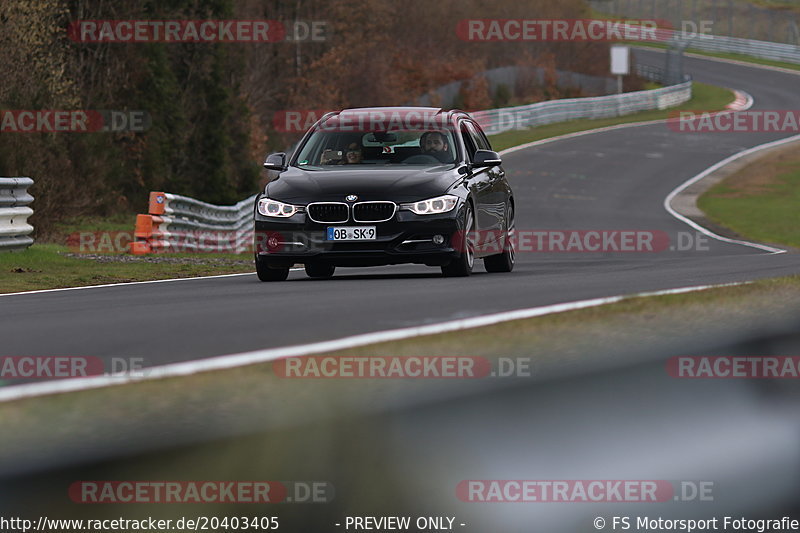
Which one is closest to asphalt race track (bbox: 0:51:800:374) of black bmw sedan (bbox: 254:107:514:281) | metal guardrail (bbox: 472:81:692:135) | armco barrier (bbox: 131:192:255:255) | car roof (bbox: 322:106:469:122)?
black bmw sedan (bbox: 254:107:514:281)

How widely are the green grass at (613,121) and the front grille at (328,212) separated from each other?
1371 inches

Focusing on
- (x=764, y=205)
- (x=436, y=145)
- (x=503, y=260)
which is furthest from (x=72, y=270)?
(x=764, y=205)

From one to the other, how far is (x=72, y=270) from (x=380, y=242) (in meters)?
5.31

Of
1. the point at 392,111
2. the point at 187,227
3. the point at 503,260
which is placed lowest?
the point at 187,227

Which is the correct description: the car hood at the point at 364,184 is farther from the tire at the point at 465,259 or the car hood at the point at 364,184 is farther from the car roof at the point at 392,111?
the car roof at the point at 392,111

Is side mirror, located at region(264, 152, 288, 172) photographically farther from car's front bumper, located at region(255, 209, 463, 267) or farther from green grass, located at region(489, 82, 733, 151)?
green grass, located at region(489, 82, 733, 151)

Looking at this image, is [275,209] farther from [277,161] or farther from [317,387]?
[317,387]

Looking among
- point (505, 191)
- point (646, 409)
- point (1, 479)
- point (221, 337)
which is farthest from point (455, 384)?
point (505, 191)

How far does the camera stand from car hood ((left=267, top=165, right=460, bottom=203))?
512 inches

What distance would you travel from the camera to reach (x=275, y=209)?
13242mm

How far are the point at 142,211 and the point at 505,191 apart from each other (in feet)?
57.1

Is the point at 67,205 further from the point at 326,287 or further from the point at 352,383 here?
the point at 352,383

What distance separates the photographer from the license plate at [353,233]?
12.9m

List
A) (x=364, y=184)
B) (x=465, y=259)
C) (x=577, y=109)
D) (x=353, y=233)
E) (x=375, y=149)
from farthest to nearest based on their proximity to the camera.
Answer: (x=577, y=109) → (x=375, y=149) → (x=465, y=259) → (x=364, y=184) → (x=353, y=233)
